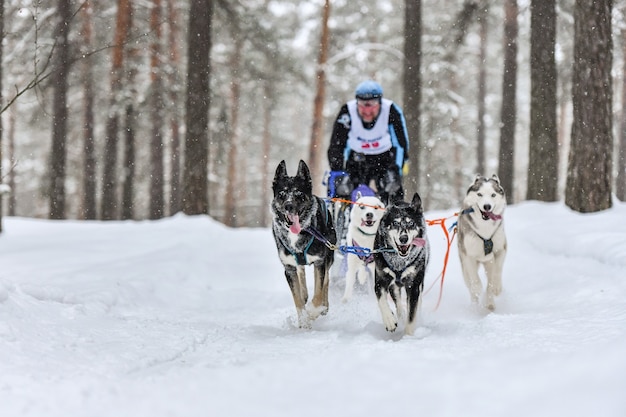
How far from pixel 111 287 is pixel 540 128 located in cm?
837

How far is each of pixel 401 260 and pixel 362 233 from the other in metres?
1.31

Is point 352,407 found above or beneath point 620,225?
beneath

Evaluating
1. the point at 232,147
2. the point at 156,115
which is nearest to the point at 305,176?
the point at 156,115

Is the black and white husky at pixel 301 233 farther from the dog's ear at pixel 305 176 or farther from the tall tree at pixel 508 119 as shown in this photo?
the tall tree at pixel 508 119

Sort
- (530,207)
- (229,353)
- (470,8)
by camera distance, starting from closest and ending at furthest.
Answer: (229,353)
(530,207)
(470,8)

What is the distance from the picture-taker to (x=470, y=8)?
1346 centimetres

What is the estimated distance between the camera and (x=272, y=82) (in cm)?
2147

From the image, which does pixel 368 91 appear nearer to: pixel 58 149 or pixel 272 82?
pixel 58 149

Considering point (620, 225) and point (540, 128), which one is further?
point (540, 128)

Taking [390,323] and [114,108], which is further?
[114,108]

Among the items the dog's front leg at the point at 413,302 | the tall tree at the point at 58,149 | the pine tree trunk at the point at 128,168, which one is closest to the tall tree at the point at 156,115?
the pine tree trunk at the point at 128,168

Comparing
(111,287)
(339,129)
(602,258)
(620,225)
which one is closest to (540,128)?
(620,225)

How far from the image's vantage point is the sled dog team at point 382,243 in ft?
14.9

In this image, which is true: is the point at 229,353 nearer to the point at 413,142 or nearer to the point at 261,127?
the point at 413,142
